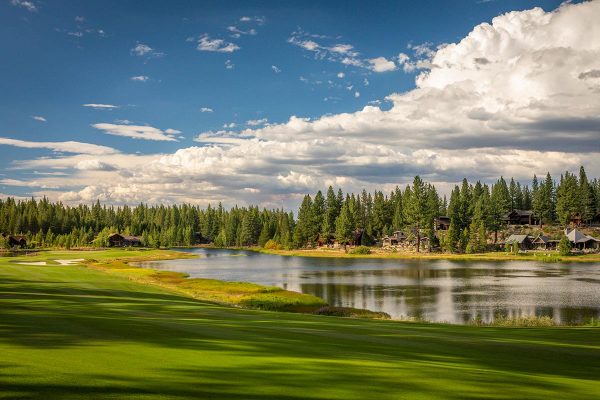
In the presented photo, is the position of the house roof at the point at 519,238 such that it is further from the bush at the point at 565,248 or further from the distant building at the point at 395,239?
the distant building at the point at 395,239

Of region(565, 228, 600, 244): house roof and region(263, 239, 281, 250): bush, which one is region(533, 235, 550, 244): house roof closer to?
region(565, 228, 600, 244): house roof

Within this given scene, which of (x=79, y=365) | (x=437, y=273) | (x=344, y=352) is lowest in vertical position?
(x=437, y=273)

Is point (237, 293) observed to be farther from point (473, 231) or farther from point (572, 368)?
point (473, 231)

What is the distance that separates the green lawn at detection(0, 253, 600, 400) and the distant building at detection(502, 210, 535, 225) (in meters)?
167

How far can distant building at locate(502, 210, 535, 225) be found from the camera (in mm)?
173850

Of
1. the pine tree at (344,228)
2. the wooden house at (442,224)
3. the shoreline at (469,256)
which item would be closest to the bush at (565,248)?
the shoreline at (469,256)

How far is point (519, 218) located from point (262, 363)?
18243 cm

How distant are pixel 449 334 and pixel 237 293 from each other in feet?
111

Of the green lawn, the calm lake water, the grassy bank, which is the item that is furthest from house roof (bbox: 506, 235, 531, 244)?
the green lawn

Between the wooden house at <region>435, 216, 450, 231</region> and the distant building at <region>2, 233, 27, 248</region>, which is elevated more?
the wooden house at <region>435, 216, 450, 231</region>

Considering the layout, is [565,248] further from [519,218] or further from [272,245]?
[272,245]

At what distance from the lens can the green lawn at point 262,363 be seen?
9.90 m

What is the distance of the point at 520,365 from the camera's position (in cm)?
1576

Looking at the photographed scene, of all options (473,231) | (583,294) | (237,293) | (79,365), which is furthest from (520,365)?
(473,231)
